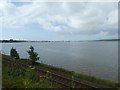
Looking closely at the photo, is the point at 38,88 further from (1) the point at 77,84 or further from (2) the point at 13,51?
(2) the point at 13,51

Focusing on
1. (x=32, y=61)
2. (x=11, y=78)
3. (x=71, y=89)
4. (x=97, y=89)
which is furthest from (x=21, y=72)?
(x=32, y=61)

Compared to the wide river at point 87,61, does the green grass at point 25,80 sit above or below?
above

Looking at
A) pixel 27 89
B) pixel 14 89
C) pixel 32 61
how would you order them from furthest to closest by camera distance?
pixel 32 61, pixel 14 89, pixel 27 89

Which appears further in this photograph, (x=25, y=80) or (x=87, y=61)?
(x=87, y=61)

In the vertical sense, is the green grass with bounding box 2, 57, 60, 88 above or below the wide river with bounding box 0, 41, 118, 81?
above

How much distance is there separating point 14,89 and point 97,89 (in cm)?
502

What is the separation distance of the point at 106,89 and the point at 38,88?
216 inches

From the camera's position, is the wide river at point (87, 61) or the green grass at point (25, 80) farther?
the wide river at point (87, 61)

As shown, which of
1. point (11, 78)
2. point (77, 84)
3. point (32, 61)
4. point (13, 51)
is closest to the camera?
point (11, 78)

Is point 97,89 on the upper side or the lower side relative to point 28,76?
lower

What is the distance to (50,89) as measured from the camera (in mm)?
9117

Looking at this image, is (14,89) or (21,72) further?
(21,72)

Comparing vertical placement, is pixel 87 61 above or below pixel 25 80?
below

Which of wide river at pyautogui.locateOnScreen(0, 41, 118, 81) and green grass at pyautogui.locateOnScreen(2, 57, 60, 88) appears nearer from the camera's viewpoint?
green grass at pyautogui.locateOnScreen(2, 57, 60, 88)
